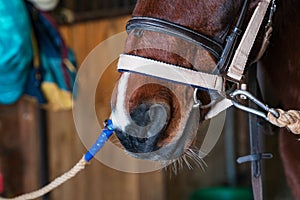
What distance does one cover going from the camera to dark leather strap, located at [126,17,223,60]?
0.89 metres

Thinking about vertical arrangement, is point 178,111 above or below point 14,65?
below

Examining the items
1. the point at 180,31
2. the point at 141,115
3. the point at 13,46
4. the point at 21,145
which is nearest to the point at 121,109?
the point at 141,115

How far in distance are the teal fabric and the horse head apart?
0.73m

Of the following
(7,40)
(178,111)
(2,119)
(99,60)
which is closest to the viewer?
(178,111)

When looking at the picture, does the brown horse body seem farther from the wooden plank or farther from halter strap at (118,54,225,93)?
the wooden plank

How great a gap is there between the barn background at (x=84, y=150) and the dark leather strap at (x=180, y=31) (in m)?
1.29

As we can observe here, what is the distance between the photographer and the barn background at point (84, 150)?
2.24 meters

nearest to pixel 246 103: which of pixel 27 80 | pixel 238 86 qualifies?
pixel 238 86

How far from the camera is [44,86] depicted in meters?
1.81

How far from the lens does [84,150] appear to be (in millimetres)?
2564

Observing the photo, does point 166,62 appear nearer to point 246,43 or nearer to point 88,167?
point 246,43

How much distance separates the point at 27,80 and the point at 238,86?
98 centimetres

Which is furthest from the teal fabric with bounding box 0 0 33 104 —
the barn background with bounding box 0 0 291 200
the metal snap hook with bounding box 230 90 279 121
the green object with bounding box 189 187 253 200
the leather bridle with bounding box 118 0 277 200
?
the green object with bounding box 189 187 253 200

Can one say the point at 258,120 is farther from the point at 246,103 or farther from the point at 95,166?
the point at 95,166
